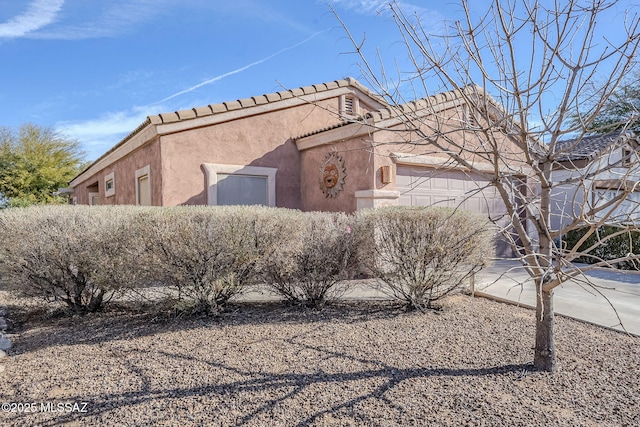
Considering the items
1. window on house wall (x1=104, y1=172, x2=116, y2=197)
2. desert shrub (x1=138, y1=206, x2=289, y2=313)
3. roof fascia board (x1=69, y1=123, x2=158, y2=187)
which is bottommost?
desert shrub (x1=138, y1=206, x2=289, y2=313)

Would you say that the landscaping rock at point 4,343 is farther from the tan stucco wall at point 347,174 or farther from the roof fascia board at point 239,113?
the tan stucco wall at point 347,174

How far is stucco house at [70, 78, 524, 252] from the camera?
8742mm

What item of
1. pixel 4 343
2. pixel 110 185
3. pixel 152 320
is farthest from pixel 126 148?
pixel 4 343

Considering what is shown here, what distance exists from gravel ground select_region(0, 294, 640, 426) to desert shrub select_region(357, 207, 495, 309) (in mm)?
435

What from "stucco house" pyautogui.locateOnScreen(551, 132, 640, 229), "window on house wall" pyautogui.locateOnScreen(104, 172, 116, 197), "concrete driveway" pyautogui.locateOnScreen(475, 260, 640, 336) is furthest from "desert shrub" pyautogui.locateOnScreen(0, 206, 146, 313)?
"window on house wall" pyautogui.locateOnScreen(104, 172, 116, 197)

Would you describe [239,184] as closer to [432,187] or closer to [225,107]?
[225,107]

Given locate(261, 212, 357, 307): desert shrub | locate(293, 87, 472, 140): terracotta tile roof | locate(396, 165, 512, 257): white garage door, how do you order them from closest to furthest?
locate(293, 87, 472, 140): terracotta tile roof < locate(261, 212, 357, 307): desert shrub < locate(396, 165, 512, 257): white garage door

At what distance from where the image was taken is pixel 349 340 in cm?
430

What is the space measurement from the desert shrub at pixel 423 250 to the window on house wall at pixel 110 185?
10463 millimetres

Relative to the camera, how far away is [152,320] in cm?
514

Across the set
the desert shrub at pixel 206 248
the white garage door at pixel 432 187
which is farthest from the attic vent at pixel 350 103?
the desert shrub at pixel 206 248

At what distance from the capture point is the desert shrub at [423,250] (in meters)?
5.34

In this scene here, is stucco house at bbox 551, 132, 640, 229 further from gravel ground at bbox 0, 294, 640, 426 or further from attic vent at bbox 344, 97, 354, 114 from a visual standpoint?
attic vent at bbox 344, 97, 354, 114

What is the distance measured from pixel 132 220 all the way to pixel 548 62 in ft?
16.1
